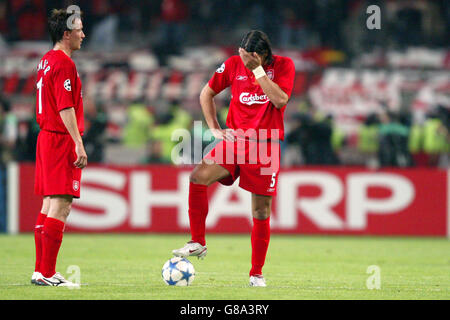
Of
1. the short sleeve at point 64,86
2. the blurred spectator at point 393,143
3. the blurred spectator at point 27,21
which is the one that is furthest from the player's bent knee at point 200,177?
the blurred spectator at point 27,21

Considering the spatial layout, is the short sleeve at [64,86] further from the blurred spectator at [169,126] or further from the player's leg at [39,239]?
the blurred spectator at [169,126]

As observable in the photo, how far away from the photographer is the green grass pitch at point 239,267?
6633 mm

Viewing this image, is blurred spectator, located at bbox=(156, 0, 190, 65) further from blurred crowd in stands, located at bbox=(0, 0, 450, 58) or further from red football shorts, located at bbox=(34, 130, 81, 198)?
red football shorts, located at bbox=(34, 130, 81, 198)

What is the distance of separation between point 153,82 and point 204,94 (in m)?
12.0

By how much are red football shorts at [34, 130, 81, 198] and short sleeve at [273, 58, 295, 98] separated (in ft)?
5.61

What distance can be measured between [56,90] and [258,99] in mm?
1622

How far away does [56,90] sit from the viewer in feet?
22.4

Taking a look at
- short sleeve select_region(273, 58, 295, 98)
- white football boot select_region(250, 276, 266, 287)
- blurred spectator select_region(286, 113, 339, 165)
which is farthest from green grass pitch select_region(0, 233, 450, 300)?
blurred spectator select_region(286, 113, 339, 165)

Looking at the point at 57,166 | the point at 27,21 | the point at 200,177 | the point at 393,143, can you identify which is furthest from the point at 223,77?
the point at 27,21

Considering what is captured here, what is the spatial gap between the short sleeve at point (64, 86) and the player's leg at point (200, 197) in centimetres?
118

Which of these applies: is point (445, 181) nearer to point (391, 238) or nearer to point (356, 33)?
point (391, 238)

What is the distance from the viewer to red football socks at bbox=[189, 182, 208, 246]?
23.9ft

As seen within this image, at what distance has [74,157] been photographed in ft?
22.7

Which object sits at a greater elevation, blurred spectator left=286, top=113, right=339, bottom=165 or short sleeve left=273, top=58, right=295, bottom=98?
short sleeve left=273, top=58, right=295, bottom=98
